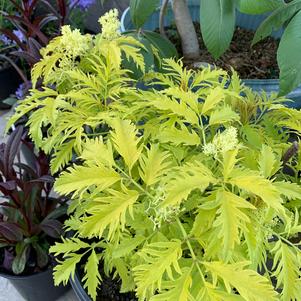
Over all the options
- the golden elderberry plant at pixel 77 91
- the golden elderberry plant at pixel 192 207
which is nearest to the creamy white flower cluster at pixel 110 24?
the golden elderberry plant at pixel 77 91

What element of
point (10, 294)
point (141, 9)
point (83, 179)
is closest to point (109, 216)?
point (83, 179)

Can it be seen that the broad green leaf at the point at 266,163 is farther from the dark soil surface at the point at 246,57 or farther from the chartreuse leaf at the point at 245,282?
the dark soil surface at the point at 246,57

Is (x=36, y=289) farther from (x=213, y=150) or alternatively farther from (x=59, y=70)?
(x=213, y=150)

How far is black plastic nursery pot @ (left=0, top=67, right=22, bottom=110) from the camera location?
61.8 inches

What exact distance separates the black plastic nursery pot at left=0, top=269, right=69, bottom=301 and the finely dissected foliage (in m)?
0.34

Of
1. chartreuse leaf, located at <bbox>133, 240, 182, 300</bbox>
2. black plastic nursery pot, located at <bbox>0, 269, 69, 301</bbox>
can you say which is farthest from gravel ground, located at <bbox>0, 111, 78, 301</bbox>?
chartreuse leaf, located at <bbox>133, 240, 182, 300</bbox>

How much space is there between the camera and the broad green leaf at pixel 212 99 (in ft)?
1.97

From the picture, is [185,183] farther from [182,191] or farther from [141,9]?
[141,9]

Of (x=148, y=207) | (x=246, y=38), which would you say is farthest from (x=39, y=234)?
(x=246, y=38)

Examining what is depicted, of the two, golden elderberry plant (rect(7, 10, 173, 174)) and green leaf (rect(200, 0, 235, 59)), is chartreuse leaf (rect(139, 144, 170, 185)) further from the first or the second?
green leaf (rect(200, 0, 235, 59))

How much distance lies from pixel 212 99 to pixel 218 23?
0.34 m

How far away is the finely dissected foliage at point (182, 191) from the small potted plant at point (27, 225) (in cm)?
25

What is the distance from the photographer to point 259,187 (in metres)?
0.46

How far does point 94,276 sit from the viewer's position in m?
0.62
